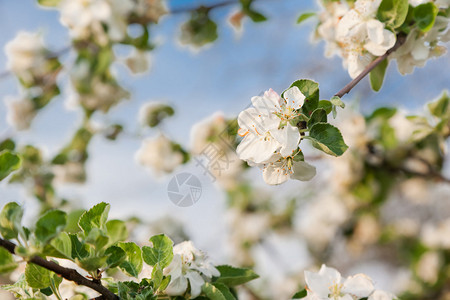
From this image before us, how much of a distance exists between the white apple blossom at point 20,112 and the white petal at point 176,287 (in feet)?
4.74

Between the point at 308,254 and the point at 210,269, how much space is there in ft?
8.87

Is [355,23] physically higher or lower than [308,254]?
higher

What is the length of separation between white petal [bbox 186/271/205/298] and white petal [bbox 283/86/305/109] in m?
0.29

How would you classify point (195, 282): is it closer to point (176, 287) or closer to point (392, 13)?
point (176, 287)

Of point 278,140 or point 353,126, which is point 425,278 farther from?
point 278,140

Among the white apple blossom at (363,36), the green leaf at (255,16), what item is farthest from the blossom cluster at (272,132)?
the green leaf at (255,16)

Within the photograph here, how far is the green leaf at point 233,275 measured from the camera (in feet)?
2.44

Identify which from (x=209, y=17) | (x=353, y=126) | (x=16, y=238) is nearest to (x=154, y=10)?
(x=209, y=17)

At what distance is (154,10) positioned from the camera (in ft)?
5.41

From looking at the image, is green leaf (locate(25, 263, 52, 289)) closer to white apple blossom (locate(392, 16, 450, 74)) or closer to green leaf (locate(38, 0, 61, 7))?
white apple blossom (locate(392, 16, 450, 74))

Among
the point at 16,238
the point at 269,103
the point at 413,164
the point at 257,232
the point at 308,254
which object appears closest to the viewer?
the point at 16,238

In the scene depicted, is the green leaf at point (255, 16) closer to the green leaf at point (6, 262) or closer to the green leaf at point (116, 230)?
the green leaf at point (116, 230)

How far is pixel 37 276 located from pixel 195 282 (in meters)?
0.21

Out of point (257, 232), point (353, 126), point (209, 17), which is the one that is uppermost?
point (209, 17)
